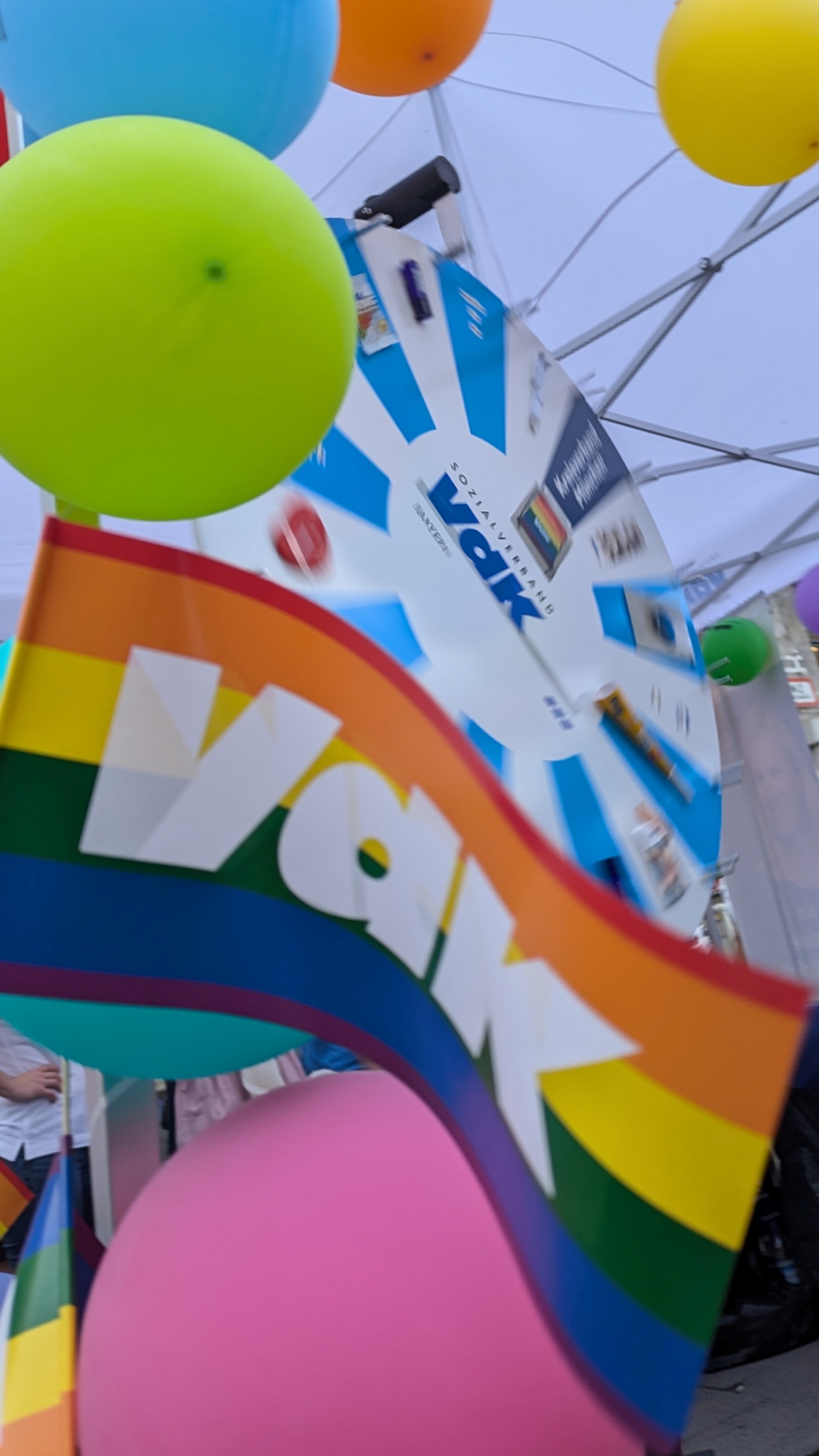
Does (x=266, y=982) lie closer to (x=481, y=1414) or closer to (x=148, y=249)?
(x=481, y=1414)

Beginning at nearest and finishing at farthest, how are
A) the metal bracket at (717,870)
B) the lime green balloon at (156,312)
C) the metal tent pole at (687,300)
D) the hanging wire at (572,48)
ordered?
the lime green balloon at (156,312) < the metal bracket at (717,870) < the hanging wire at (572,48) < the metal tent pole at (687,300)

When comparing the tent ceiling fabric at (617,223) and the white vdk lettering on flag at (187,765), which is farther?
the tent ceiling fabric at (617,223)

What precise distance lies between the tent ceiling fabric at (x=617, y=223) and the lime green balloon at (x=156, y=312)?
2025 millimetres

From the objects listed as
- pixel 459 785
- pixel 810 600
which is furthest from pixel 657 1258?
pixel 810 600

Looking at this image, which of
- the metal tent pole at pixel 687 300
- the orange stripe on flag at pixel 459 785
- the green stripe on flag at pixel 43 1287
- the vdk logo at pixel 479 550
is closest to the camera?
the orange stripe on flag at pixel 459 785

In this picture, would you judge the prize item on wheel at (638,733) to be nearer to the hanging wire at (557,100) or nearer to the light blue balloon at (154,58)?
the light blue balloon at (154,58)

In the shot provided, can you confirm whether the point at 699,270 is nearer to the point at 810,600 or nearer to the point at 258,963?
the point at 810,600

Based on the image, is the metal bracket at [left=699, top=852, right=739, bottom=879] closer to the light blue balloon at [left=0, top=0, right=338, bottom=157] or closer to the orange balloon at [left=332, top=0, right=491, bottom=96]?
the light blue balloon at [left=0, top=0, right=338, bottom=157]

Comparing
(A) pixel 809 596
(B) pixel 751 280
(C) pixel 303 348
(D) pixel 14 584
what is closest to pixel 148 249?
(C) pixel 303 348

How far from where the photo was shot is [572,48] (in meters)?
2.65

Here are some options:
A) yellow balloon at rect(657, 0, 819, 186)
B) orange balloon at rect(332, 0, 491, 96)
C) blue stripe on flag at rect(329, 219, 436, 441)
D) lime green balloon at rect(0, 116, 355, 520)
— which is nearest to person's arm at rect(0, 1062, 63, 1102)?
blue stripe on flag at rect(329, 219, 436, 441)

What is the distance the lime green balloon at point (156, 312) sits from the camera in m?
0.77

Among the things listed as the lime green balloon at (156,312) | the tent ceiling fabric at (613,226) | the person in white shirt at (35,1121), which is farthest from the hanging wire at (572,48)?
the person in white shirt at (35,1121)

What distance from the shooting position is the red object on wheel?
1.34 metres
